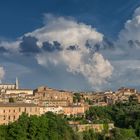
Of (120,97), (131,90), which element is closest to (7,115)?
(120,97)

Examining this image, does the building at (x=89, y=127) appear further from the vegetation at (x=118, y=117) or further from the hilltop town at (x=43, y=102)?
the hilltop town at (x=43, y=102)

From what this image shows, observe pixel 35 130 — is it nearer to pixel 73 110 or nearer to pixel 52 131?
pixel 52 131

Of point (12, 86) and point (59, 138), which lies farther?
point (12, 86)

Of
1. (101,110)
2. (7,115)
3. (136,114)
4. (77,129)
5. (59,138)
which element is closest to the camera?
(59,138)

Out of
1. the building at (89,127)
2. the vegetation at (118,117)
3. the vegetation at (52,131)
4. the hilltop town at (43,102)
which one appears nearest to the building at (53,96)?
the hilltop town at (43,102)

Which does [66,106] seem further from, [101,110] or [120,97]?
[120,97]

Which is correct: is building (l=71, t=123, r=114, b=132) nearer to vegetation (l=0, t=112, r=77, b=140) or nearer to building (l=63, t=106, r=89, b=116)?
vegetation (l=0, t=112, r=77, b=140)

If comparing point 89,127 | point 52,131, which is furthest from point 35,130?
point 89,127

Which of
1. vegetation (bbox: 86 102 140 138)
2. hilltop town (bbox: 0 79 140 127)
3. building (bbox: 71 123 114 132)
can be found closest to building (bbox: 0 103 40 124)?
hilltop town (bbox: 0 79 140 127)

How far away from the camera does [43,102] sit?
7125 centimetres

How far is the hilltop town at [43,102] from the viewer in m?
51.4

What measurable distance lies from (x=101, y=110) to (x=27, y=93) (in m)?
20.5

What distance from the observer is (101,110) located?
65.3m

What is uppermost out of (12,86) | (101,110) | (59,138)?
(12,86)
